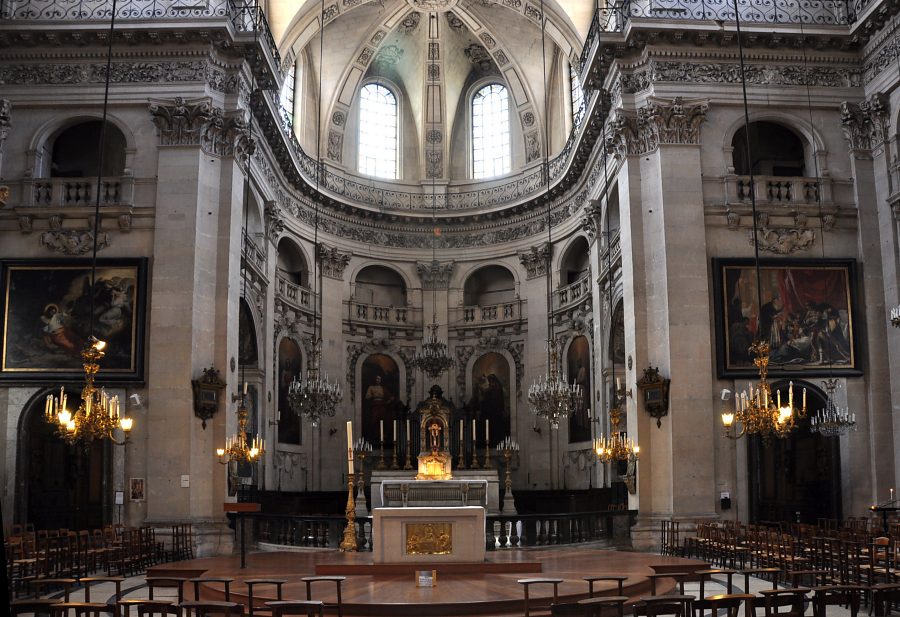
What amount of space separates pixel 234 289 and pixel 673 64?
37.5 feet

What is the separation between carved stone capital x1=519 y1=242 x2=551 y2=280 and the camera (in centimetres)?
3116

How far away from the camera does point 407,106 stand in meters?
34.8

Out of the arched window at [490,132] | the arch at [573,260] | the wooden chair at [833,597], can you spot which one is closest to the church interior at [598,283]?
the arch at [573,260]

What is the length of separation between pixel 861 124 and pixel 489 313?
46.6 ft

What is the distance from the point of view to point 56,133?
2217 centimetres

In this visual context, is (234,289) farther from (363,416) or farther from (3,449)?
(363,416)

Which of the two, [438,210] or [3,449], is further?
[438,210]

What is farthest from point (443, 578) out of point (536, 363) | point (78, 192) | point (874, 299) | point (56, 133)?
point (536, 363)

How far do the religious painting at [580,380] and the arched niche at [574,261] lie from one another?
2.45 m

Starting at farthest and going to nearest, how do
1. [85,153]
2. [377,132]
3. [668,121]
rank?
[377,132] < [85,153] < [668,121]

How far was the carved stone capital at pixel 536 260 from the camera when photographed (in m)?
31.2

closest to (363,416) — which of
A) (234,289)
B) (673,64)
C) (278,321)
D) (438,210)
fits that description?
(278,321)

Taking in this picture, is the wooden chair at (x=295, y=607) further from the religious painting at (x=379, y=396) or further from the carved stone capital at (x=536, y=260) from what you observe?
the carved stone capital at (x=536, y=260)

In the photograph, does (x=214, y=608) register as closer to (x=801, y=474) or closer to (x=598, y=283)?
(x=801, y=474)
